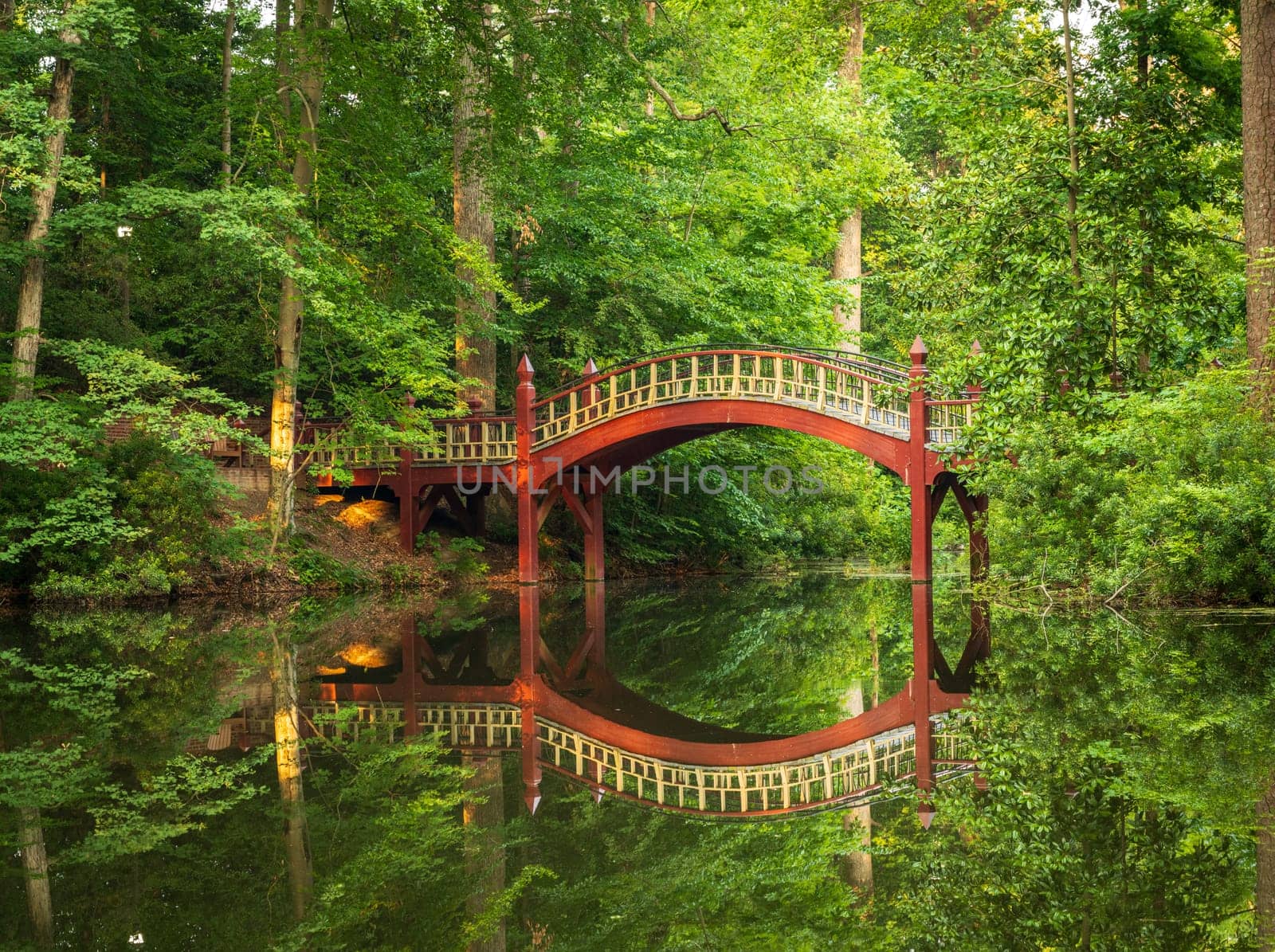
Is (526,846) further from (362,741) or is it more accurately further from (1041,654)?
(1041,654)

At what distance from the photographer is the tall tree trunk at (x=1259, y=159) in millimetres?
11469

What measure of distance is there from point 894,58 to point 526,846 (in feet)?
47.3

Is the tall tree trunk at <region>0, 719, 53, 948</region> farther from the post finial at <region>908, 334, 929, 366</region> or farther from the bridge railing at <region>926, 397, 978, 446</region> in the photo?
the post finial at <region>908, 334, 929, 366</region>

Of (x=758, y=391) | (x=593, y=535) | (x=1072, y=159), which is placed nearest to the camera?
(x=1072, y=159)

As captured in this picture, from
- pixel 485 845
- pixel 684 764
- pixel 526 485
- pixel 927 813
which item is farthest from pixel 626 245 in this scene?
pixel 485 845

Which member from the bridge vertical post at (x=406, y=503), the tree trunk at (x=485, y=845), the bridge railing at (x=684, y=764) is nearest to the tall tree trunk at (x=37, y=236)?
the bridge vertical post at (x=406, y=503)

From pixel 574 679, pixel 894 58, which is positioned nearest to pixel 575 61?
pixel 894 58

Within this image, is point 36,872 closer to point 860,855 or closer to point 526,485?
point 860,855

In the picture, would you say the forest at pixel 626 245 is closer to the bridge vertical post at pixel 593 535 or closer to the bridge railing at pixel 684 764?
the bridge vertical post at pixel 593 535

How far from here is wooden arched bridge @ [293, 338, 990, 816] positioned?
15047mm

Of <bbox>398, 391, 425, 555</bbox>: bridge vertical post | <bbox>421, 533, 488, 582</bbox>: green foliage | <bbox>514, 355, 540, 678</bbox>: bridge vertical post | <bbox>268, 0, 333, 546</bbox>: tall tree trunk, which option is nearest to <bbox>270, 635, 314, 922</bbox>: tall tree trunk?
<bbox>268, 0, 333, 546</bbox>: tall tree trunk

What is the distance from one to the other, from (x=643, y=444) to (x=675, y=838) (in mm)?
16121

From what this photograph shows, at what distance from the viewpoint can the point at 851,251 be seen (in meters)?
26.8

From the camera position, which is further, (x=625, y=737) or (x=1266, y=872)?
(x=625, y=737)
